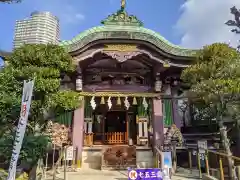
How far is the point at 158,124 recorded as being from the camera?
13.6 m

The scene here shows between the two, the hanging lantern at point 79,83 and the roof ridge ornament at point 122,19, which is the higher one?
the roof ridge ornament at point 122,19

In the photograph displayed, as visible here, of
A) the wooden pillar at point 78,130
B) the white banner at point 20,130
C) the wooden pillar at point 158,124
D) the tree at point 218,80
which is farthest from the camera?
the wooden pillar at point 158,124

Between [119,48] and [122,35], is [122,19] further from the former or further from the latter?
[119,48]

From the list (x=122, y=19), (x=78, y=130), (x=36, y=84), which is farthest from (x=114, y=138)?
(x=122, y=19)

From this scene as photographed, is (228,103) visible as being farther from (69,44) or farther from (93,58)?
(69,44)

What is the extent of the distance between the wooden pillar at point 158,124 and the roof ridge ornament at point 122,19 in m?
5.16

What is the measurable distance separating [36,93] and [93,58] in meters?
4.80

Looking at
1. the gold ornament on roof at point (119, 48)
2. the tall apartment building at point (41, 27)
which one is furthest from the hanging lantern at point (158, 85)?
the tall apartment building at point (41, 27)

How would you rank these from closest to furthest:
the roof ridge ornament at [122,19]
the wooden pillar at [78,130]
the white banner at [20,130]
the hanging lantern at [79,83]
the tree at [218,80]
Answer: the white banner at [20,130] → the tree at [218,80] → the wooden pillar at [78,130] → the hanging lantern at [79,83] → the roof ridge ornament at [122,19]

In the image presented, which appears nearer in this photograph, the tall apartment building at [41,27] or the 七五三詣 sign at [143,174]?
the 七五三詣 sign at [143,174]

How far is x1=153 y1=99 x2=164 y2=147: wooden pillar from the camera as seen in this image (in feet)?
43.5

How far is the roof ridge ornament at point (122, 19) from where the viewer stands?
598 inches

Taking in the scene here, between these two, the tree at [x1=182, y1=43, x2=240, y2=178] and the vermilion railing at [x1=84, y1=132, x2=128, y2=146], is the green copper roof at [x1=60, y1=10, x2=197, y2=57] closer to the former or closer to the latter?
the tree at [x1=182, y1=43, x2=240, y2=178]

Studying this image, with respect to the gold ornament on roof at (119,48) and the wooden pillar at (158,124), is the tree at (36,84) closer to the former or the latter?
the gold ornament on roof at (119,48)
